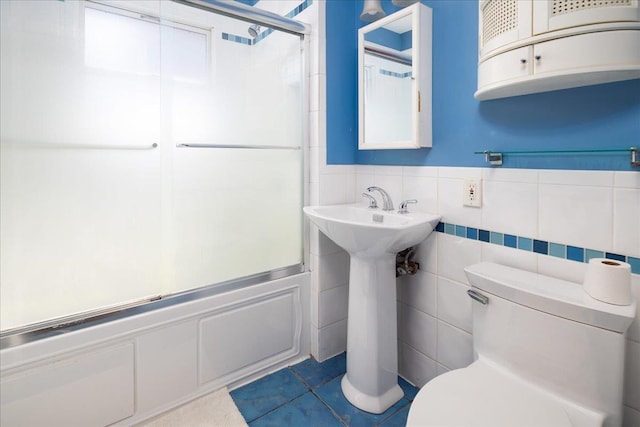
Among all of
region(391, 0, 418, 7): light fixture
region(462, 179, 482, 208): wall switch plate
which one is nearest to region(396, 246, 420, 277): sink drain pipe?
region(462, 179, 482, 208): wall switch plate

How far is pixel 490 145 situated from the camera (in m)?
1.34

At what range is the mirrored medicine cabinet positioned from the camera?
Answer: 1.51 metres

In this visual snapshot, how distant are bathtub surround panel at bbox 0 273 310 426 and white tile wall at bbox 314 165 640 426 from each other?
352 millimetres

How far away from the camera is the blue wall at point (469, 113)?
3.38 ft

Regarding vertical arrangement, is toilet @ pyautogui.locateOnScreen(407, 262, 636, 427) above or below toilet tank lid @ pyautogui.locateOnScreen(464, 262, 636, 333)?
below

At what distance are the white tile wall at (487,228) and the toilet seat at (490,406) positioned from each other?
286 mm

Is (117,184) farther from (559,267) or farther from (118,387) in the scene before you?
(559,267)

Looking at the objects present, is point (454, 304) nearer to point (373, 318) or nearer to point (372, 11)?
point (373, 318)

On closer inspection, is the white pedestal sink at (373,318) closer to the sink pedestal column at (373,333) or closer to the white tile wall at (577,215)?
the sink pedestal column at (373,333)

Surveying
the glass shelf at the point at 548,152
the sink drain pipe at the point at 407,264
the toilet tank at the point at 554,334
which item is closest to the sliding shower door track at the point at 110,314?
the sink drain pipe at the point at 407,264

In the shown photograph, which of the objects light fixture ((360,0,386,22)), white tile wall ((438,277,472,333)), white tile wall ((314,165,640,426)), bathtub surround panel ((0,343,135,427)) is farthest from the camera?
light fixture ((360,0,386,22))

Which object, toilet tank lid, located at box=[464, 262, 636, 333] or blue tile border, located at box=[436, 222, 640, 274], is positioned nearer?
toilet tank lid, located at box=[464, 262, 636, 333]

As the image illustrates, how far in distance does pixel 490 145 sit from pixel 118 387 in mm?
1801

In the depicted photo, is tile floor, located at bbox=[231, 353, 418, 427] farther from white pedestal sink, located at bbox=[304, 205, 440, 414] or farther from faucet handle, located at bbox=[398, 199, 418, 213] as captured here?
faucet handle, located at bbox=[398, 199, 418, 213]
